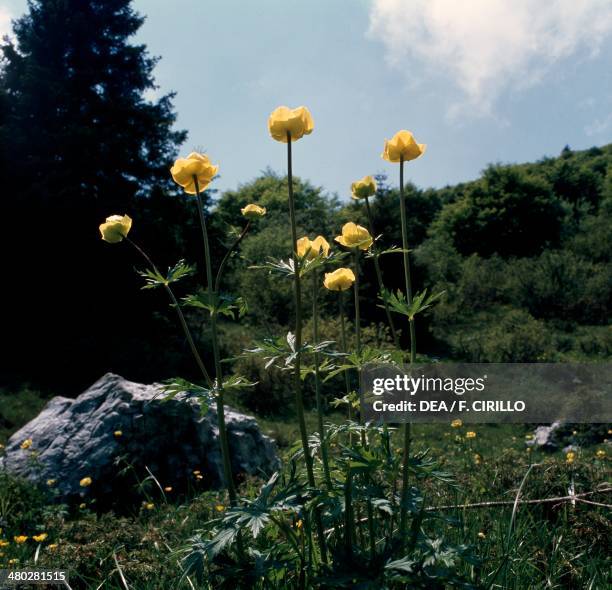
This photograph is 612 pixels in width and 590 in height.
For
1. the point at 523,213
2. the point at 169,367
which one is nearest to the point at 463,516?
the point at 169,367

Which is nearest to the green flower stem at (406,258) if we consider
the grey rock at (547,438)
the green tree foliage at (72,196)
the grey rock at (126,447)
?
the grey rock at (126,447)

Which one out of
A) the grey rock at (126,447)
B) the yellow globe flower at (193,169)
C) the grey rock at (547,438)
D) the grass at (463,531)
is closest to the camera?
the yellow globe flower at (193,169)

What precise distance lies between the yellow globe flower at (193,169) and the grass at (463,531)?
32.0 inches

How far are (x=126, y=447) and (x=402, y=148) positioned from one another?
2.73m

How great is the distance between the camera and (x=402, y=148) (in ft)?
5.36

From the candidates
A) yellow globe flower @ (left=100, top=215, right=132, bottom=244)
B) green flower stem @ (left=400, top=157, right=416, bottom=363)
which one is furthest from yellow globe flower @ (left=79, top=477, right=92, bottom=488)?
green flower stem @ (left=400, top=157, right=416, bottom=363)

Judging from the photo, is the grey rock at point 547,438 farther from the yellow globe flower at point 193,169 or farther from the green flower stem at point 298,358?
the yellow globe flower at point 193,169

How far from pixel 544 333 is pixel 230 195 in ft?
69.5

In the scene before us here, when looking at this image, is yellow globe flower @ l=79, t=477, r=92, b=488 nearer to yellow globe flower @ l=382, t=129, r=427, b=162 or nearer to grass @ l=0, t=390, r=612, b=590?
grass @ l=0, t=390, r=612, b=590

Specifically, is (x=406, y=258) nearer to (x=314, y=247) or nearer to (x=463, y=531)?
(x=314, y=247)

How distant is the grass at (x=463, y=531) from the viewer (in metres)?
1.90

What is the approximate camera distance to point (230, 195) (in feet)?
95.9

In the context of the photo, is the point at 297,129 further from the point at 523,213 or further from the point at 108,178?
the point at 523,213

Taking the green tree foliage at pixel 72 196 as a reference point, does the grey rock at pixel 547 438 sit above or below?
below
